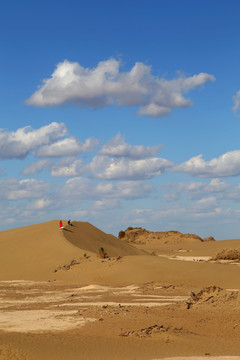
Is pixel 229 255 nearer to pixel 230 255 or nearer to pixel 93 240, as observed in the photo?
pixel 230 255

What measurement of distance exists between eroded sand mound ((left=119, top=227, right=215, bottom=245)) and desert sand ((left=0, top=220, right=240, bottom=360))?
1165 inches

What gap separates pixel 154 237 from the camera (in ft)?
225

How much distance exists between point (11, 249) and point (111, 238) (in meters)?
10.0

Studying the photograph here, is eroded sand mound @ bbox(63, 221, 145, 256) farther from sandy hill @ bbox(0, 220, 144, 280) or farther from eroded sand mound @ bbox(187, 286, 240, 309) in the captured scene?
eroded sand mound @ bbox(187, 286, 240, 309)

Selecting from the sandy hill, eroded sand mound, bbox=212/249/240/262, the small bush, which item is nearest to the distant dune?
the sandy hill

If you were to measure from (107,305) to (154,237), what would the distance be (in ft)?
172

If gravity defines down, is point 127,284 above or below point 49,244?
below

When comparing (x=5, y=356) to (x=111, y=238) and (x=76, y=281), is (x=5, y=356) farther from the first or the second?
(x=111, y=238)

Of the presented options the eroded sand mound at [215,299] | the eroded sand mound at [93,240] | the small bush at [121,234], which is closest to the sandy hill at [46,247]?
the eroded sand mound at [93,240]

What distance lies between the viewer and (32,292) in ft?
74.5

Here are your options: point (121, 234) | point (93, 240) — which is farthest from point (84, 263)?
point (121, 234)

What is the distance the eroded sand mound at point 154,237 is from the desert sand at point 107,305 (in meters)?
29.6

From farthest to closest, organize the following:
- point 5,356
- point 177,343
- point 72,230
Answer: point 72,230 → point 177,343 → point 5,356

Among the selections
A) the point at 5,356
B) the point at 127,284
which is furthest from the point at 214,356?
the point at 127,284
